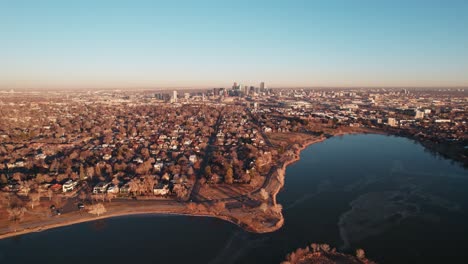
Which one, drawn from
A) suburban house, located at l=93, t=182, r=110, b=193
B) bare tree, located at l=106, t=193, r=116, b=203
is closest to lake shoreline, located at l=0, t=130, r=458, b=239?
bare tree, located at l=106, t=193, r=116, b=203

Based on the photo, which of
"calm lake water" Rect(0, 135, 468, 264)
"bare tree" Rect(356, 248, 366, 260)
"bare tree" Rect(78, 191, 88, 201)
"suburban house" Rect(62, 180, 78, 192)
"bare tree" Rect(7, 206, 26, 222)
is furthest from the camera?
"suburban house" Rect(62, 180, 78, 192)

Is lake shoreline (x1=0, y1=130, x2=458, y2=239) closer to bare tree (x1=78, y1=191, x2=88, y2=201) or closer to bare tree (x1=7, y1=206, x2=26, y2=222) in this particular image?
bare tree (x1=7, y1=206, x2=26, y2=222)

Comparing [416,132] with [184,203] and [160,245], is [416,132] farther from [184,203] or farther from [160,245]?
[160,245]

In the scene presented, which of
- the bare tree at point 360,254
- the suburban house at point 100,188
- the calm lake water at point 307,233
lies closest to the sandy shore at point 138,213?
the calm lake water at point 307,233

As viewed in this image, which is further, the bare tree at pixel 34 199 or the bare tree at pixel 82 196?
the bare tree at pixel 82 196

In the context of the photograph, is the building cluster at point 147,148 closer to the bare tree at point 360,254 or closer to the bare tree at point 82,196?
the bare tree at point 82,196

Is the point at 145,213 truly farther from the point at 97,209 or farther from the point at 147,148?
the point at 147,148

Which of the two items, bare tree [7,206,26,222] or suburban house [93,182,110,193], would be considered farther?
suburban house [93,182,110,193]

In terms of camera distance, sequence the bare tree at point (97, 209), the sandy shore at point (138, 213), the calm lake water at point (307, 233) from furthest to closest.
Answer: the bare tree at point (97, 209) → the sandy shore at point (138, 213) → the calm lake water at point (307, 233)
